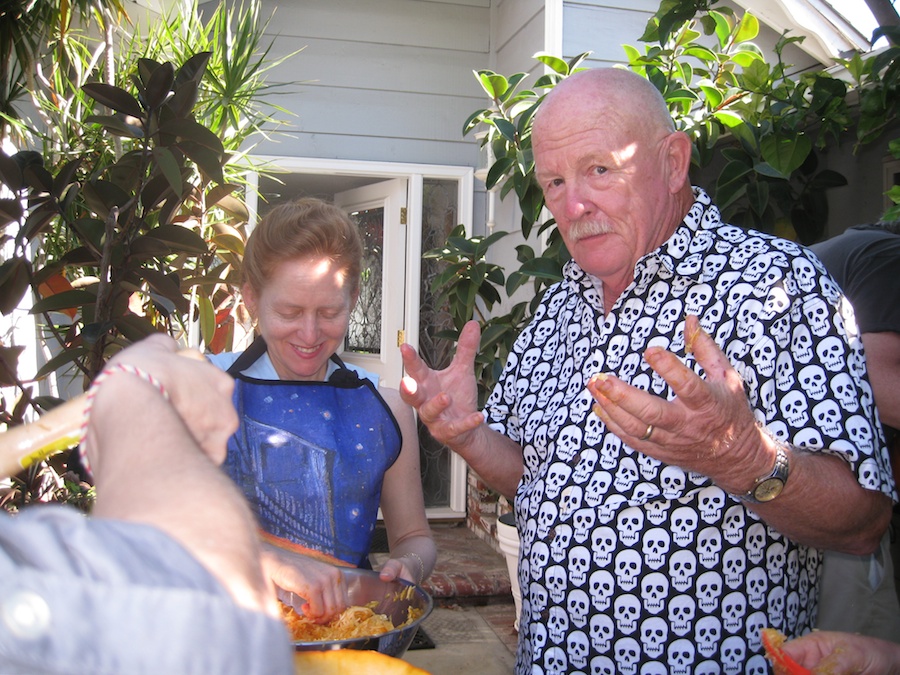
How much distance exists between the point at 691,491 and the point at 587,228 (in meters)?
0.58

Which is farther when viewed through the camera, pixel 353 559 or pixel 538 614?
pixel 353 559

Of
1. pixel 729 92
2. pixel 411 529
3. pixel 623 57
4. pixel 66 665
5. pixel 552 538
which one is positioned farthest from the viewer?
pixel 623 57

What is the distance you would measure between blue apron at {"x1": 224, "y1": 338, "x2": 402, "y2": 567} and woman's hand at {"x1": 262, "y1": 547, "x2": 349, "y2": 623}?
27 cm

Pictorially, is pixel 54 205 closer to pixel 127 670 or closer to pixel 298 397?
pixel 298 397

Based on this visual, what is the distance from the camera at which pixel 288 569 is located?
1301mm

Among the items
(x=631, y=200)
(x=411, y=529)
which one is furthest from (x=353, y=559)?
(x=631, y=200)

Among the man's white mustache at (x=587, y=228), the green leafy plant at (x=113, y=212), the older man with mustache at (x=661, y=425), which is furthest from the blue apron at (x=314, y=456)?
the green leafy plant at (x=113, y=212)

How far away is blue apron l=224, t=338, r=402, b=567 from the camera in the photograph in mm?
1627

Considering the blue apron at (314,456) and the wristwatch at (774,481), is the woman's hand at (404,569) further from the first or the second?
the wristwatch at (774,481)

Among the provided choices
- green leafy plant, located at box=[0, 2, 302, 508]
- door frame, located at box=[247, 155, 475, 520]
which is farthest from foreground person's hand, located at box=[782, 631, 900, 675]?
door frame, located at box=[247, 155, 475, 520]

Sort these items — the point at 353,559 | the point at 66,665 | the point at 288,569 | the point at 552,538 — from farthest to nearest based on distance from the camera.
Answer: the point at 353,559, the point at 552,538, the point at 288,569, the point at 66,665

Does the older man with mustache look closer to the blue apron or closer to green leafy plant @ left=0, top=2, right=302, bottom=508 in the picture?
the blue apron

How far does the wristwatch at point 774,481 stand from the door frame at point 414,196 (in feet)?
12.1

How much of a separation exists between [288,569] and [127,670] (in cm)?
89
